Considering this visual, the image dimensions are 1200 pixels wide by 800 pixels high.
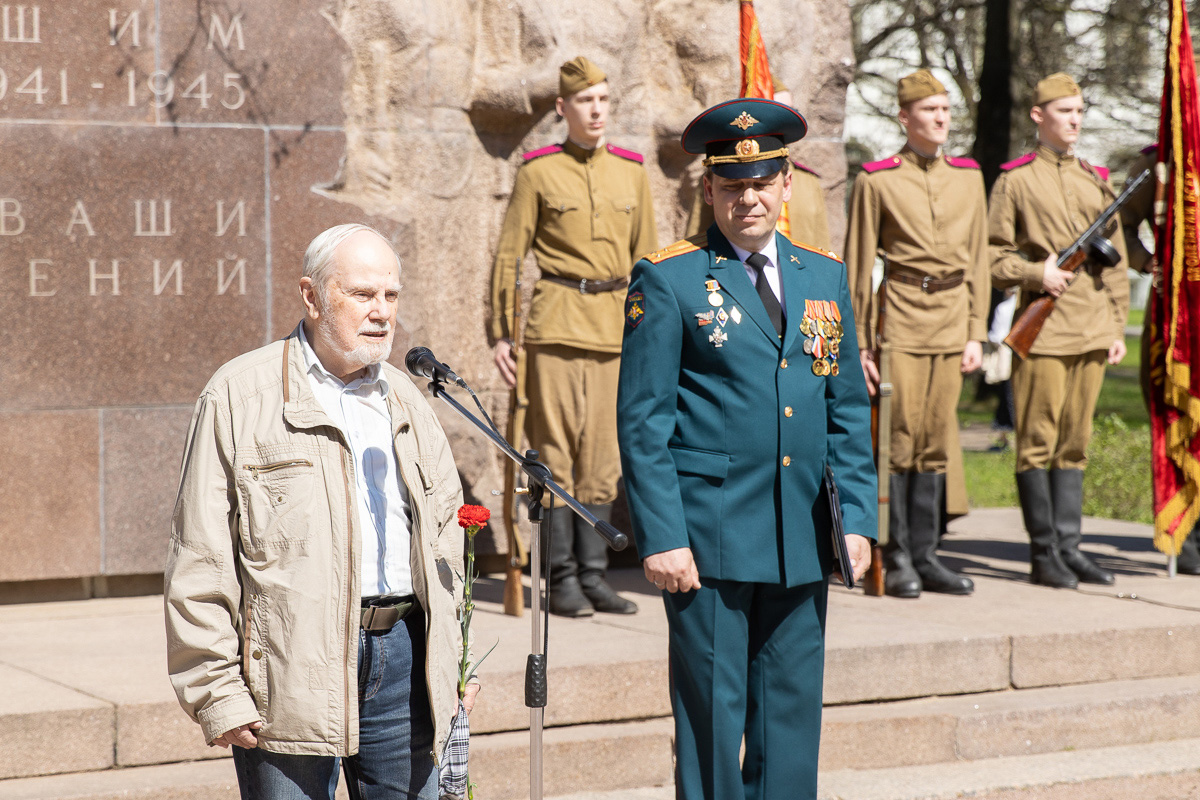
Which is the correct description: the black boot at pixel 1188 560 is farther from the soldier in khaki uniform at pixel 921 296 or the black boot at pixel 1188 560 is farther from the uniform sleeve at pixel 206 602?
the uniform sleeve at pixel 206 602

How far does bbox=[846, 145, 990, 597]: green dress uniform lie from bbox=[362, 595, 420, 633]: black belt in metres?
3.92

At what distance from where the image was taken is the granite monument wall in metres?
5.96

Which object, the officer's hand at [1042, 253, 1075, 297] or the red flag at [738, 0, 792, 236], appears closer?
the red flag at [738, 0, 792, 236]

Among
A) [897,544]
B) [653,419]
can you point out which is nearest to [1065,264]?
[897,544]

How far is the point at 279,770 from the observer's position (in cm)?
262

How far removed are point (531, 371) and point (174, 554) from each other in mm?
3461

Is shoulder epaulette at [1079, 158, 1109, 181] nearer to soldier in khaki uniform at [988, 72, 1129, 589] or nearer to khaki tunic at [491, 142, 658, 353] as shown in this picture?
soldier in khaki uniform at [988, 72, 1129, 589]

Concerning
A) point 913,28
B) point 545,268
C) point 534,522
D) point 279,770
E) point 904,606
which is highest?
point 913,28

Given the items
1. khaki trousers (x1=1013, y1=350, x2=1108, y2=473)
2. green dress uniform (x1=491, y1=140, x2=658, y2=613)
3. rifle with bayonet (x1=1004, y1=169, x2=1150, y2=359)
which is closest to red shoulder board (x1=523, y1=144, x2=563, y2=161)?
green dress uniform (x1=491, y1=140, x2=658, y2=613)

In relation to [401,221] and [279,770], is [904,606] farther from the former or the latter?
[279,770]

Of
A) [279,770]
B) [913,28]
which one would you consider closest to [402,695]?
[279,770]

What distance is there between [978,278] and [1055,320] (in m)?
0.46

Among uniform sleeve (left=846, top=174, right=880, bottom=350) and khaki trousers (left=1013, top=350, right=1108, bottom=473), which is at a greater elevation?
uniform sleeve (left=846, top=174, right=880, bottom=350)

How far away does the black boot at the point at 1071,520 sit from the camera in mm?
6609
